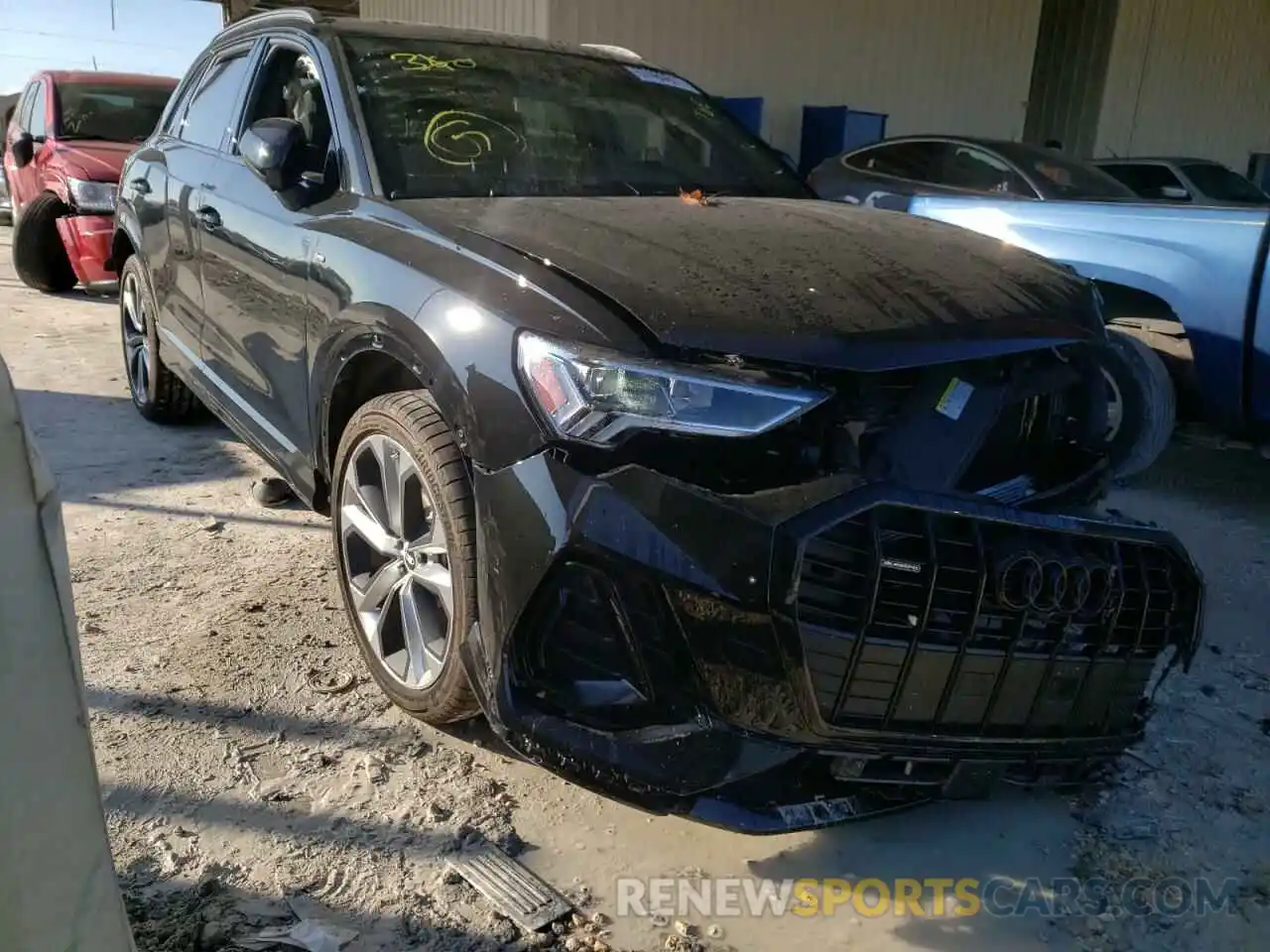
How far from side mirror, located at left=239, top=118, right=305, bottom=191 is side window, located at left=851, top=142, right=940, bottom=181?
538cm

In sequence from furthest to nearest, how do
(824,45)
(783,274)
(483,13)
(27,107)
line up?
(824,45)
(483,13)
(27,107)
(783,274)

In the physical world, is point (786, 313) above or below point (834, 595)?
above

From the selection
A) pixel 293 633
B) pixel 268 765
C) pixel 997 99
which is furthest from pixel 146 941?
pixel 997 99

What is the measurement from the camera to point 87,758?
4.41 feet

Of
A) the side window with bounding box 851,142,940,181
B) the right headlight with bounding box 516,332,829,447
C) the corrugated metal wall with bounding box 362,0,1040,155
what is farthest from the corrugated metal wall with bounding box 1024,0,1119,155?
the right headlight with bounding box 516,332,829,447

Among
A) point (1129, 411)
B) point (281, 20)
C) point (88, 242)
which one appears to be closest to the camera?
point (1129, 411)

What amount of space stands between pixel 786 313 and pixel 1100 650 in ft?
2.96

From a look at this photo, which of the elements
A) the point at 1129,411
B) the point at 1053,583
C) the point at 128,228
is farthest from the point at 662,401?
the point at 128,228

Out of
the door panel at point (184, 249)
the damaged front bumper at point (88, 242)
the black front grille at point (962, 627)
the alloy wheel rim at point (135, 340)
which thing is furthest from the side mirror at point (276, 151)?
the damaged front bumper at point (88, 242)

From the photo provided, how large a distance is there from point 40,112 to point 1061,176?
7929mm

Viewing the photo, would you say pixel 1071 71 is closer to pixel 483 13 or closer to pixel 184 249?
pixel 483 13

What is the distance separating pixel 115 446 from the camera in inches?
184

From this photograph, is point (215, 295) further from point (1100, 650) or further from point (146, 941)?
point (1100, 650)

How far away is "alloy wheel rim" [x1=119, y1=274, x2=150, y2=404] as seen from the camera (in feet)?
15.8
